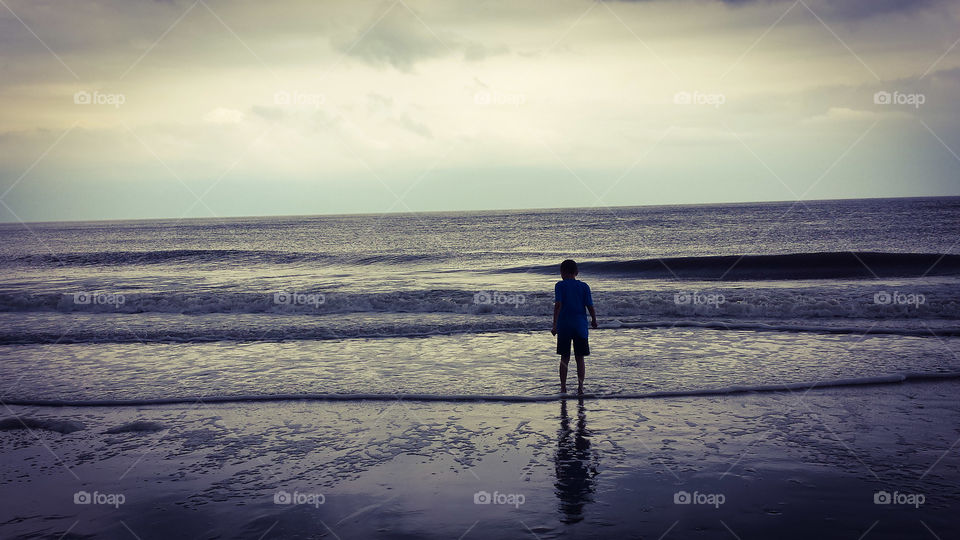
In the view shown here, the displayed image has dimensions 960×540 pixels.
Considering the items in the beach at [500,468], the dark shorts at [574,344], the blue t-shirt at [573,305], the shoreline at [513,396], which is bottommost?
the beach at [500,468]

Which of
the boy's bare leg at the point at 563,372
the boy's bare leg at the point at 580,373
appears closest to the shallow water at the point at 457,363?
the boy's bare leg at the point at 563,372

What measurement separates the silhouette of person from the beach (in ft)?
0.08

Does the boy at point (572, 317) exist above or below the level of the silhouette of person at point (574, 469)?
above

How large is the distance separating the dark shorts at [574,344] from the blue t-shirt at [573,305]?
0.18 feet

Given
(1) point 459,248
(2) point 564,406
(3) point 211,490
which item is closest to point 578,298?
(2) point 564,406

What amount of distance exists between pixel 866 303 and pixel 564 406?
1220 cm

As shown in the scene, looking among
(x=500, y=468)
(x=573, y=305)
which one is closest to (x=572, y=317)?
(x=573, y=305)

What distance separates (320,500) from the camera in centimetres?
480

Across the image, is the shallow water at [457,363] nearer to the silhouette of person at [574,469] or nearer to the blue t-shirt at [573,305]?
the blue t-shirt at [573,305]

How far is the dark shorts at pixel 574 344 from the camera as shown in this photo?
8.02 meters

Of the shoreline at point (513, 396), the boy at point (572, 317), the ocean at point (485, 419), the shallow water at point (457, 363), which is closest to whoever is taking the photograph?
the ocean at point (485, 419)

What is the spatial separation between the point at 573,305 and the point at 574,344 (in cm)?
57

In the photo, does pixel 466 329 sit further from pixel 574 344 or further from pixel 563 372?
pixel 574 344

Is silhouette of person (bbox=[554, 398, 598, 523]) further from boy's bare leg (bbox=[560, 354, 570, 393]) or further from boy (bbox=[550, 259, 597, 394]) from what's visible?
boy (bbox=[550, 259, 597, 394])
